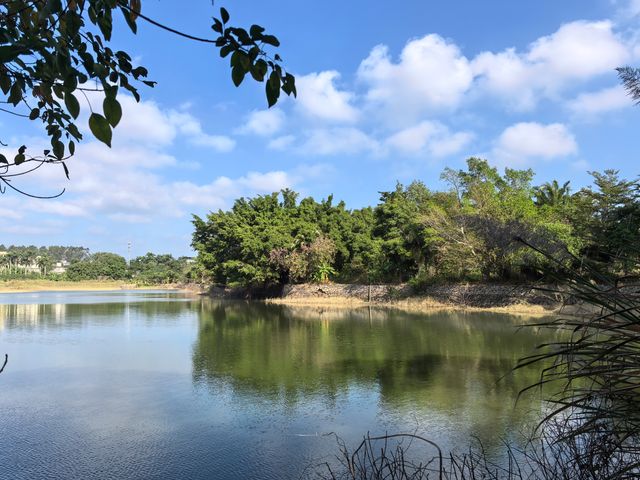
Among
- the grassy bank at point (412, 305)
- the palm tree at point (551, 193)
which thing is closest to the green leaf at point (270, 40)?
the grassy bank at point (412, 305)

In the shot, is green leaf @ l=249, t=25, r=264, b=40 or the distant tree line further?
the distant tree line

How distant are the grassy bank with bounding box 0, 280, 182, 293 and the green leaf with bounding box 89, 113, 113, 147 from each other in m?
58.3

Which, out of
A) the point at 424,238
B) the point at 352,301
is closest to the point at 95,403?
the point at 424,238

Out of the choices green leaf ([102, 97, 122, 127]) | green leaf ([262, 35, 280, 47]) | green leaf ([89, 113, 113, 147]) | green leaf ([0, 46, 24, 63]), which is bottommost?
green leaf ([89, 113, 113, 147])

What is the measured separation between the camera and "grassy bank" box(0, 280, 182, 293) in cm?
5216

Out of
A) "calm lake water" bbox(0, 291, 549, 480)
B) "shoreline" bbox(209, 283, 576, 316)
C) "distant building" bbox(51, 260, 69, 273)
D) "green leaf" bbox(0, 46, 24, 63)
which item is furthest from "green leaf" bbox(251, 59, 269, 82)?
"distant building" bbox(51, 260, 69, 273)

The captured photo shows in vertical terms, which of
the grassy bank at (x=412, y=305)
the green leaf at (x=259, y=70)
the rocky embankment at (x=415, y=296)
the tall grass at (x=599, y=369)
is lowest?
the grassy bank at (x=412, y=305)

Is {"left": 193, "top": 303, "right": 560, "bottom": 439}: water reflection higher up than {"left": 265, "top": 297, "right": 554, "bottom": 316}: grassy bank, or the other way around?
{"left": 265, "top": 297, "right": 554, "bottom": 316}: grassy bank

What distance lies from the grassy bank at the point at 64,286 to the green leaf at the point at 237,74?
58.3 m

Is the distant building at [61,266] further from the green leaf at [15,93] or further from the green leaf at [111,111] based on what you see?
the green leaf at [111,111]

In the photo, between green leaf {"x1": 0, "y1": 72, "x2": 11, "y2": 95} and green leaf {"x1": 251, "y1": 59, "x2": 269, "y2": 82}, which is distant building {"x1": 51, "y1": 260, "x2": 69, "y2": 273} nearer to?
green leaf {"x1": 0, "y1": 72, "x2": 11, "y2": 95}

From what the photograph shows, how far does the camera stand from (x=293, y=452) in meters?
5.12

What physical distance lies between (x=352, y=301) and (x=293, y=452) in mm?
21613

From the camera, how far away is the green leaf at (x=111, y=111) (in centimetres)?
113
